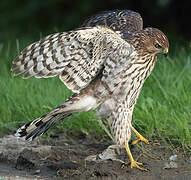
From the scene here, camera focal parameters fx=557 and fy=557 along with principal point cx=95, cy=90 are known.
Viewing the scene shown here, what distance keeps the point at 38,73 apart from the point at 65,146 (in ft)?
3.12

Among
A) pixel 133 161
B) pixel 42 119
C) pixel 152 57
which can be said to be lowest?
pixel 133 161

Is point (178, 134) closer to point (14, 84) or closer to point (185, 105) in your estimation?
point (185, 105)

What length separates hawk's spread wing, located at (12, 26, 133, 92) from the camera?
5.61 metres

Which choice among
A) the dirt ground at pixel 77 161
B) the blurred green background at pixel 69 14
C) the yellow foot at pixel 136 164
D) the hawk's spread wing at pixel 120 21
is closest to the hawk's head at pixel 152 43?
the hawk's spread wing at pixel 120 21

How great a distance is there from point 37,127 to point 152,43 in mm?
1489

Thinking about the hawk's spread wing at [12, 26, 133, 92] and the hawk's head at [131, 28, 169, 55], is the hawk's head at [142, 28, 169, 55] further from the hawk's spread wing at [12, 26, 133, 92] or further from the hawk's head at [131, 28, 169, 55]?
the hawk's spread wing at [12, 26, 133, 92]

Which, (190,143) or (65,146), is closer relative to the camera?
(190,143)

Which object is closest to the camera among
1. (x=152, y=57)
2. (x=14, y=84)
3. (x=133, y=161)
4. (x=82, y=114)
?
(x=133, y=161)

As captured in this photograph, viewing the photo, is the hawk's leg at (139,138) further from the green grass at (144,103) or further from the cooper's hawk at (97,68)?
the green grass at (144,103)

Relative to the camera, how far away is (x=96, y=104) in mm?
5980

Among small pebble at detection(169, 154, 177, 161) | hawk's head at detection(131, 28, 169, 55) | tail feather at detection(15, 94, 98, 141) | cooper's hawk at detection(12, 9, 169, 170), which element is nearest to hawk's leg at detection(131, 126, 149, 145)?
cooper's hawk at detection(12, 9, 169, 170)

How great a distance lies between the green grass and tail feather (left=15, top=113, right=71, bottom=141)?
0.49 meters

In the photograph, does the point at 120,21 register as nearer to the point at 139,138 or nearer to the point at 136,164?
the point at 139,138

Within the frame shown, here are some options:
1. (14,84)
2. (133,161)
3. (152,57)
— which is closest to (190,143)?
(133,161)
